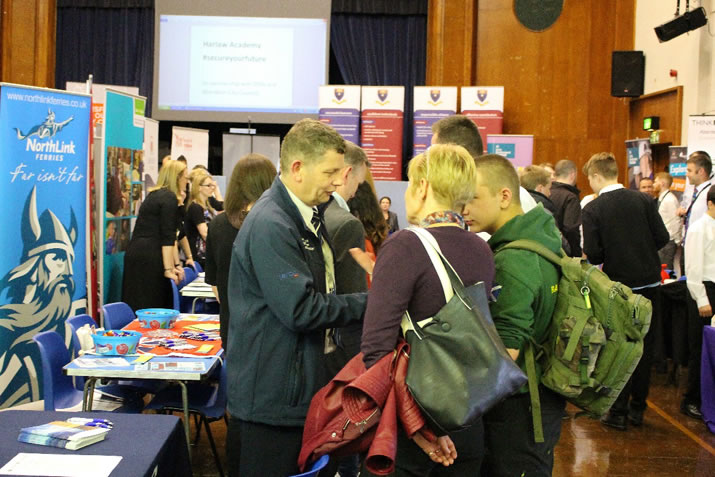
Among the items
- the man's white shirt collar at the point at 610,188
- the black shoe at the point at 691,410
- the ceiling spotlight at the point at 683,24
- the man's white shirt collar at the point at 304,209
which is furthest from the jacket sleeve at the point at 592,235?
the ceiling spotlight at the point at 683,24

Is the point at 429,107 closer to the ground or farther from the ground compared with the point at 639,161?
farther from the ground

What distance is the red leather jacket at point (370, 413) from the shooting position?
68.6 inches

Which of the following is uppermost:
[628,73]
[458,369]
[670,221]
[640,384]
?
[628,73]

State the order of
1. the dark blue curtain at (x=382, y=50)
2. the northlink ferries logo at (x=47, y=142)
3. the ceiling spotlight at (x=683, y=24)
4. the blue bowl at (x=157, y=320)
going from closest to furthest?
the blue bowl at (x=157, y=320)
the northlink ferries logo at (x=47, y=142)
the ceiling spotlight at (x=683, y=24)
the dark blue curtain at (x=382, y=50)

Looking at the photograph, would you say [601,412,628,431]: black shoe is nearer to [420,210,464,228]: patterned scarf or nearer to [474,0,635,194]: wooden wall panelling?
[420,210,464,228]: patterned scarf

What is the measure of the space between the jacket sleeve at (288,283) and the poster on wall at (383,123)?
8267 mm

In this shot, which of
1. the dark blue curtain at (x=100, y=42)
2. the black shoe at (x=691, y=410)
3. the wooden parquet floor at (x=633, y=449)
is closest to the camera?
the wooden parquet floor at (x=633, y=449)

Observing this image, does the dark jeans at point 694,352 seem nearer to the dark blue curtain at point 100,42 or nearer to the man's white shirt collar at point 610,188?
the man's white shirt collar at point 610,188

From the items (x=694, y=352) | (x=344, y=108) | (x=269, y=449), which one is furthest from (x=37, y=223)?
(x=344, y=108)

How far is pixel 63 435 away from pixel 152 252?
11.8 feet

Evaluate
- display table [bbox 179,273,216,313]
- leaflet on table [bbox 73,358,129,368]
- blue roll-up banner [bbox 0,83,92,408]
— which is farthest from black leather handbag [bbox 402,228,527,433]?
display table [bbox 179,273,216,313]

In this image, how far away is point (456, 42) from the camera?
11.4 metres

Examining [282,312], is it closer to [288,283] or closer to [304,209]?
[288,283]

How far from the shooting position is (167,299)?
5.83 m
